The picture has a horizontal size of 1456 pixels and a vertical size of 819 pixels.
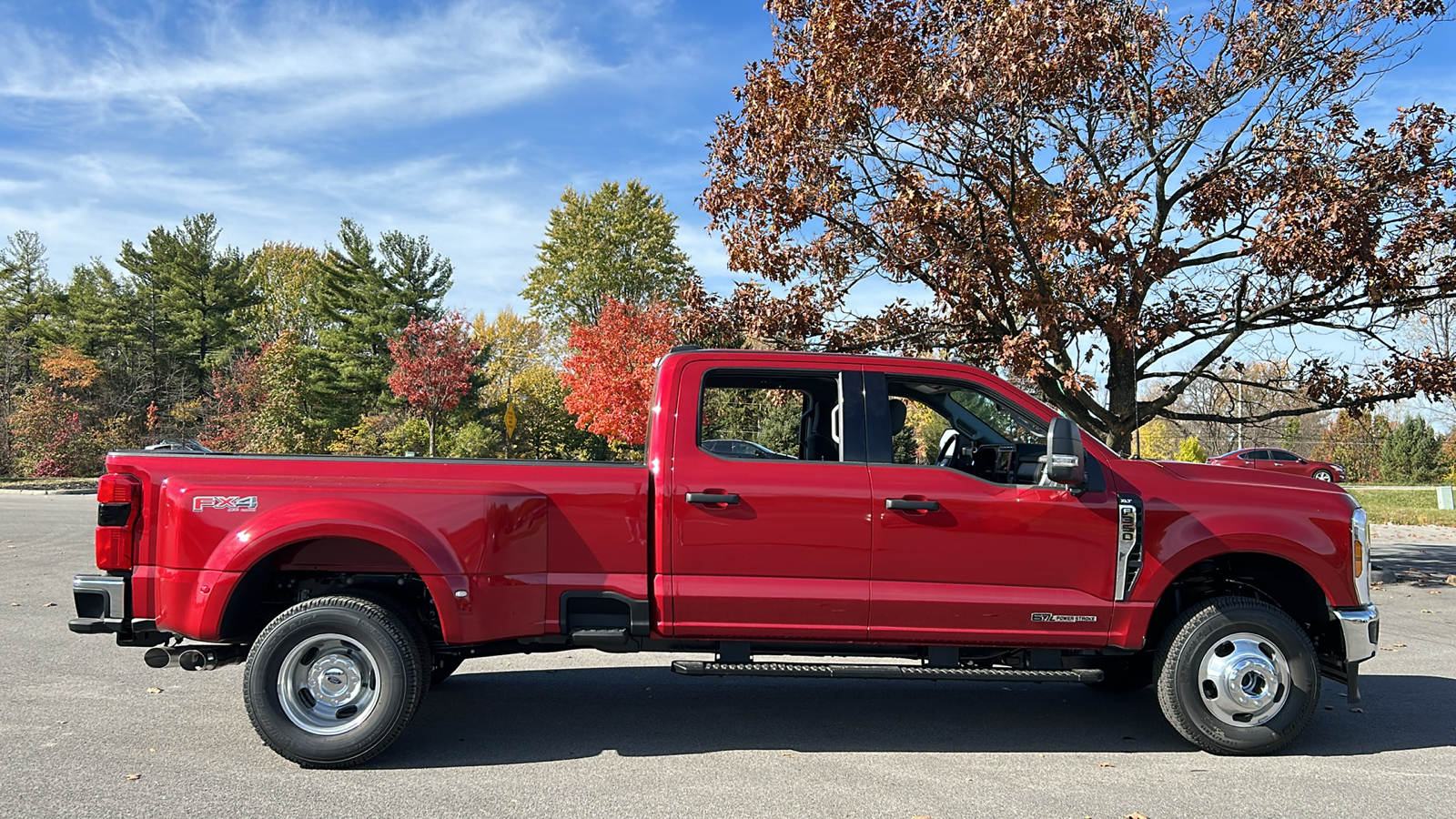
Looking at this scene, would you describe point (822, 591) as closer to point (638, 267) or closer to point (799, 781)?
→ point (799, 781)

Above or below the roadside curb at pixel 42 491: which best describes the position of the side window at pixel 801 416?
above

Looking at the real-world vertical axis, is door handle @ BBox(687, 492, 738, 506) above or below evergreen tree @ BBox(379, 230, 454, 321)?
below

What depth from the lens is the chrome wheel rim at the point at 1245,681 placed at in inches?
205

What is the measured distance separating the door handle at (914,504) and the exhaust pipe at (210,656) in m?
3.35

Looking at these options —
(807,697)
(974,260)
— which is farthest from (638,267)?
(807,697)

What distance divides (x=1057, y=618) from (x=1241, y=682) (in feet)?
3.43

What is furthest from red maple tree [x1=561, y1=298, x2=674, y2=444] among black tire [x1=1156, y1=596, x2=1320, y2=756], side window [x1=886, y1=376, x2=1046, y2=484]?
black tire [x1=1156, y1=596, x2=1320, y2=756]

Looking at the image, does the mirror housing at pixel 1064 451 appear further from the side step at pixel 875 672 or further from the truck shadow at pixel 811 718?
the truck shadow at pixel 811 718

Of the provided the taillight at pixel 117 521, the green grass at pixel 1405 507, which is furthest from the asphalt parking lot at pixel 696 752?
the green grass at pixel 1405 507

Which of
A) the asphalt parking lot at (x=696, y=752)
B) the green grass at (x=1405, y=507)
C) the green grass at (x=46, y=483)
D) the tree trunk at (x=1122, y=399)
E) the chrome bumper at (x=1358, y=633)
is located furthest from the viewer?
the green grass at (x=46, y=483)

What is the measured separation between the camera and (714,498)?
198 inches

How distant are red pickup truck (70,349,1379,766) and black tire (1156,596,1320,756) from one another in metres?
0.01

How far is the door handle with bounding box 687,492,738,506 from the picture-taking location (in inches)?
198

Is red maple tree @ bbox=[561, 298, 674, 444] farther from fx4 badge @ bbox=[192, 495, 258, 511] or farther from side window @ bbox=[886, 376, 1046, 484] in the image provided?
fx4 badge @ bbox=[192, 495, 258, 511]
